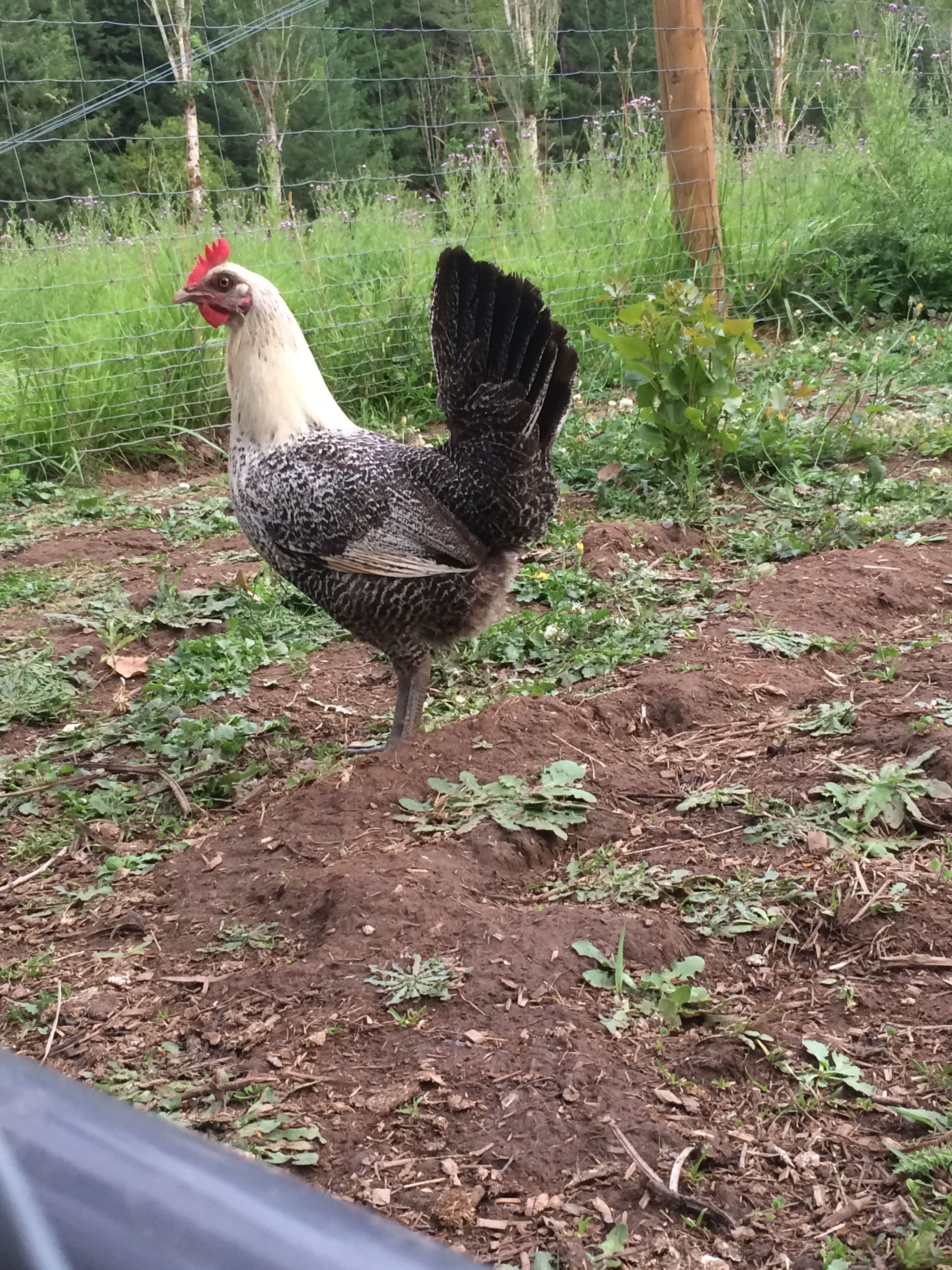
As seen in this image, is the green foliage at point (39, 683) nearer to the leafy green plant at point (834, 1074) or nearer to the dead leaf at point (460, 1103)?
the dead leaf at point (460, 1103)

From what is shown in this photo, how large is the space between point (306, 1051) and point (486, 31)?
711 cm

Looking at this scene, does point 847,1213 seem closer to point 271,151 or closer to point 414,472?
point 414,472

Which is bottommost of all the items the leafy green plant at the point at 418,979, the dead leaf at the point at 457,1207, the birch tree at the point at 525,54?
the dead leaf at the point at 457,1207

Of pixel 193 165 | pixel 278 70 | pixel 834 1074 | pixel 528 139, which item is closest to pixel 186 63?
pixel 278 70

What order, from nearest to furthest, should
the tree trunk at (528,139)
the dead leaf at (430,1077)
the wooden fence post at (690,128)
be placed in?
the dead leaf at (430,1077) → the wooden fence post at (690,128) → the tree trunk at (528,139)

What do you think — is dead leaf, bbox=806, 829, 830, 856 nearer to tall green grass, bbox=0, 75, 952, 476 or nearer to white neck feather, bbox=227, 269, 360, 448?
white neck feather, bbox=227, 269, 360, 448

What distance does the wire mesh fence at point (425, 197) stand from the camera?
6.51m

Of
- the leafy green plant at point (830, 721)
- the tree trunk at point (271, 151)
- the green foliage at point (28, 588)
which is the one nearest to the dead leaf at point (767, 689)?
the leafy green plant at point (830, 721)

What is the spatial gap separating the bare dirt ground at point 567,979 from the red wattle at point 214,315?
1.63m

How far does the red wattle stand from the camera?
12.1 feet

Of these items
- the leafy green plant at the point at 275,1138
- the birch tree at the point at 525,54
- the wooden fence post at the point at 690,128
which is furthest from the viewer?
the birch tree at the point at 525,54

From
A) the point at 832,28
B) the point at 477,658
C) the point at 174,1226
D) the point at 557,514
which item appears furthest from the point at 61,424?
the point at 832,28

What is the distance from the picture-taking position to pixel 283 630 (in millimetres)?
4484

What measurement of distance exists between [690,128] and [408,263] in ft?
6.74
